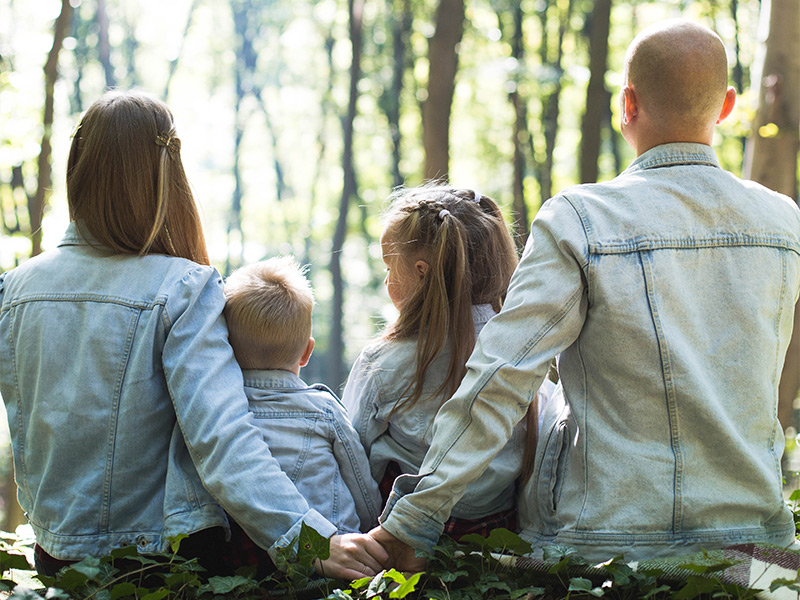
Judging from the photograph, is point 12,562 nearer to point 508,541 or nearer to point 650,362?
point 508,541

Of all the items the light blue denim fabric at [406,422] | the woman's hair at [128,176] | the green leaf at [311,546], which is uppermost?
the woman's hair at [128,176]

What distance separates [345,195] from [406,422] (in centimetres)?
1784

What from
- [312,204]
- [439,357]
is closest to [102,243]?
[439,357]

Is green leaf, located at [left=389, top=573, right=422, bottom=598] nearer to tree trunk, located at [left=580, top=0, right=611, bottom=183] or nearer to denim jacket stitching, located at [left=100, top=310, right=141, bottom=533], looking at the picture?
denim jacket stitching, located at [left=100, top=310, right=141, bottom=533]

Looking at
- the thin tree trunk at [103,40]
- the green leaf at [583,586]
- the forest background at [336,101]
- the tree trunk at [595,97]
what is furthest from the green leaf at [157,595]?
the thin tree trunk at [103,40]

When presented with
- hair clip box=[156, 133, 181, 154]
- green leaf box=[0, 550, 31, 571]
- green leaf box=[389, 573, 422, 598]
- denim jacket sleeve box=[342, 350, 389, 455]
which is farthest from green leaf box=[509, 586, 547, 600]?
hair clip box=[156, 133, 181, 154]

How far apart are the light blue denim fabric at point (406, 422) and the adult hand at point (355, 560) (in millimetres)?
404

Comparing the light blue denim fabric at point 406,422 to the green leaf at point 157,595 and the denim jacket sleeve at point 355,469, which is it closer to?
the denim jacket sleeve at point 355,469

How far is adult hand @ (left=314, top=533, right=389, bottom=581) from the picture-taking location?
239 cm

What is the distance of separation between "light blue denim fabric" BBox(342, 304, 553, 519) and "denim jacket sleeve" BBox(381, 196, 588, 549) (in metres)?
0.42

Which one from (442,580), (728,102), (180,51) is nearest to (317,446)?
(442,580)

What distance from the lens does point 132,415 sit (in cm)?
253

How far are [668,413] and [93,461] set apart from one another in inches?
69.6

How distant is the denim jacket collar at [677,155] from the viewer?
7.89 feet
